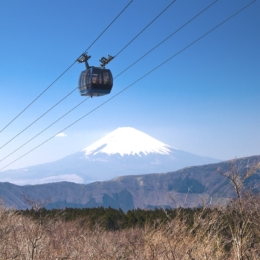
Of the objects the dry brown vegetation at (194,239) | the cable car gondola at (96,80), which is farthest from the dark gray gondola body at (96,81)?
the dry brown vegetation at (194,239)

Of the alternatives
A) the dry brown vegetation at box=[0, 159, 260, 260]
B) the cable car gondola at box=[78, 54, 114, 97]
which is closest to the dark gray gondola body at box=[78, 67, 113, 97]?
the cable car gondola at box=[78, 54, 114, 97]

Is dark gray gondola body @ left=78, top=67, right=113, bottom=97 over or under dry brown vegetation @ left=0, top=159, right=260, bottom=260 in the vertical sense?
over

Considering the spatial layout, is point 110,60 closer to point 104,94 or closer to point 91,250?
point 104,94

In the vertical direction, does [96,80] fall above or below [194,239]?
above

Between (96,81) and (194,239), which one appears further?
(96,81)

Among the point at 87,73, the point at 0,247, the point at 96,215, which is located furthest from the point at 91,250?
the point at 96,215

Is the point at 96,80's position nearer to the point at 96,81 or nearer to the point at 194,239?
the point at 96,81

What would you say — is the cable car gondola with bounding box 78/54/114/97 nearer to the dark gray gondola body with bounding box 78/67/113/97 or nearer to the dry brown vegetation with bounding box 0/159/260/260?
the dark gray gondola body with bounding box 78/67/113/97

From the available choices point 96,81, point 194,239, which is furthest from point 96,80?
point 194,239

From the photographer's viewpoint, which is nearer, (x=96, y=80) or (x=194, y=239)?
(x=194, y=239)

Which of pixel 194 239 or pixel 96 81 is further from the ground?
pixel 96 81
